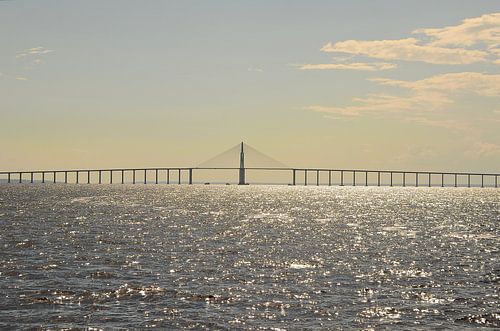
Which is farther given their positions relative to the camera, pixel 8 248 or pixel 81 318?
pixel 8 248

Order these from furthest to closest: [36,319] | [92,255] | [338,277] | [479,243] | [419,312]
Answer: [479,243] < [92,255] < [338,277] < [419,312] < [36,319]

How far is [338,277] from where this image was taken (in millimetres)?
36031

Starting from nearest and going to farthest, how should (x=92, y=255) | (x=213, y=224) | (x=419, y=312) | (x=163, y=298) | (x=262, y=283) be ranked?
(x=419, y=312) → (x=163, y=298) → (x=262, y=283) → (x=92, y=255) → (x=213, y=224)

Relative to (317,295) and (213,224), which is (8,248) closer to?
(317,295)

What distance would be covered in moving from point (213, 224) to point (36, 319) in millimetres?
52284

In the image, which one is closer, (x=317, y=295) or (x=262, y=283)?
(x=317, y=295)

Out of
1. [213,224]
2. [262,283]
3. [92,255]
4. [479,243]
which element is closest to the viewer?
[262,283]

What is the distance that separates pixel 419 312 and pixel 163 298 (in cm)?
1087

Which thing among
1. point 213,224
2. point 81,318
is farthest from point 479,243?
point 81,318

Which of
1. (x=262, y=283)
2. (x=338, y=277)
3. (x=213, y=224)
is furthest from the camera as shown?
(x=213, y=224)

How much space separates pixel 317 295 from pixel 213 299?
4.84 m

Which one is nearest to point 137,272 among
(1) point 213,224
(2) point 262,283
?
(2) point 262,283

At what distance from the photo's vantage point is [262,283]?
33500 millimetres

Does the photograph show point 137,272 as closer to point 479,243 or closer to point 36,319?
point 36,319
